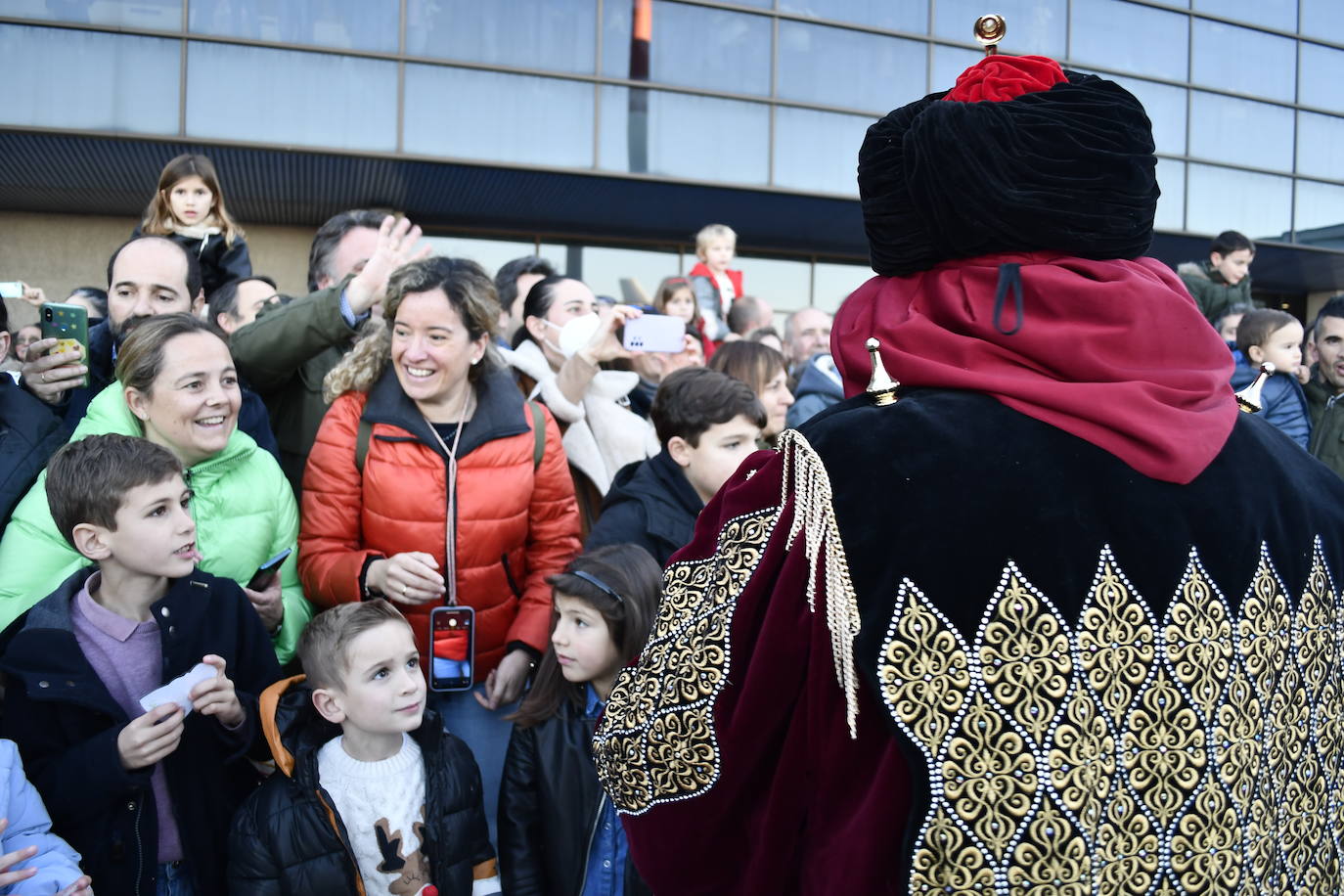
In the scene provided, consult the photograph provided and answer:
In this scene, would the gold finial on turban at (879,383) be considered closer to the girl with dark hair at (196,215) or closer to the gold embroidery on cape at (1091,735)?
the gold embroidery on cape at (1091,735)

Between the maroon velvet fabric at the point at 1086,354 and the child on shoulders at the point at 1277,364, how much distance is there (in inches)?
191

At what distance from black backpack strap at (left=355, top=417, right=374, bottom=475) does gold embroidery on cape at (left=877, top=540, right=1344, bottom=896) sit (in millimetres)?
2404

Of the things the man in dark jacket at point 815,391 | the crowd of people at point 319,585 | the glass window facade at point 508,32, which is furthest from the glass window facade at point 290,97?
the crowd of people at point 319,585

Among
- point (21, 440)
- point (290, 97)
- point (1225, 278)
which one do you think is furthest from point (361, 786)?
point (290, 97)

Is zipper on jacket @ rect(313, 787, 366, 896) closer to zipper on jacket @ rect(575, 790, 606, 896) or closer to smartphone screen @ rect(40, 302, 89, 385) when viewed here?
zipper on jacket @ rect(575, 790, 606, 896)

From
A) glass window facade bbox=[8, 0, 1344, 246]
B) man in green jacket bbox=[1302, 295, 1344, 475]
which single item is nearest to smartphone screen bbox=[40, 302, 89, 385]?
man in green jacket bbox=[1302, 295, 1344, 475]

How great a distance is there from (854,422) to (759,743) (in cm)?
47

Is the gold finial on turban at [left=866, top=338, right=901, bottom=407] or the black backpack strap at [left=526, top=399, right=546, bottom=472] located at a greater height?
the gold finial on turban at [left=866, top=338, right=901, bottom=407]

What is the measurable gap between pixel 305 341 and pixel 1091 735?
2.97m

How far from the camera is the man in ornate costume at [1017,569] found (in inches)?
58.9

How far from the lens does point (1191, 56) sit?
15.2 meters

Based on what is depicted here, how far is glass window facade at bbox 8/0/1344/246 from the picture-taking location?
11047 mm

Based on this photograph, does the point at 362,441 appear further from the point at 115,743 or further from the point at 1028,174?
the point at 1028,174

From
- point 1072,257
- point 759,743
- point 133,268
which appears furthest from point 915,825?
point 133,268
